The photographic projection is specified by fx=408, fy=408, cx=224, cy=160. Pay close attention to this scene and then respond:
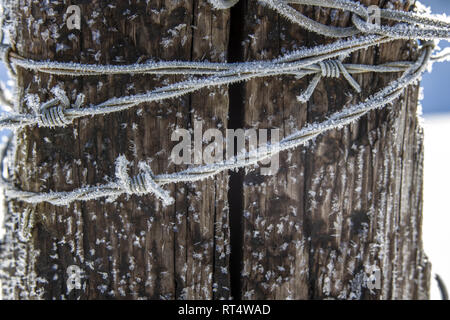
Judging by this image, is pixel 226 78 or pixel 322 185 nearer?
pixel 226 78

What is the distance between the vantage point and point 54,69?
1223 millimetres

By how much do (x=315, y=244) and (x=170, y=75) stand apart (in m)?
0.72

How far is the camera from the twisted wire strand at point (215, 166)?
120 cm

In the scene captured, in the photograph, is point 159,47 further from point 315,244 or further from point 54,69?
point 315,244

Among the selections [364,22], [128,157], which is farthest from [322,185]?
[128,157]

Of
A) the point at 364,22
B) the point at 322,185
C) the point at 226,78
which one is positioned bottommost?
the point at 322,185

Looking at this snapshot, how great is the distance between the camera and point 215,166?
1.21m

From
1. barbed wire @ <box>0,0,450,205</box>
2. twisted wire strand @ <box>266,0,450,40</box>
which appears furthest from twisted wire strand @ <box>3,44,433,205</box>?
twisted wire strand @ <box>266,0,450,40</box>

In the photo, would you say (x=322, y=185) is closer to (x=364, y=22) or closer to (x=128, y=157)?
(x=364, y=22)

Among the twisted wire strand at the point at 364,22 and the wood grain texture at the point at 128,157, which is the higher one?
the twisted wire strand at the point at 364,22

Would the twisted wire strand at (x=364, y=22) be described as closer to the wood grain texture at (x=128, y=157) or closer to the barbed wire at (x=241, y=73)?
the barbed wire at (x=241, y=73)

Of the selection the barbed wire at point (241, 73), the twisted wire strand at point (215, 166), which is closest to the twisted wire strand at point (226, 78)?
the barbed wire at point (241, 73)

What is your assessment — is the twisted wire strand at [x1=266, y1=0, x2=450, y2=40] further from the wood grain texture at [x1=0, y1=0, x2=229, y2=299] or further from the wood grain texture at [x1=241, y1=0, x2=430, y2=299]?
the wood grain texture at [x1=0, y1=0, x2=229, y2=299]

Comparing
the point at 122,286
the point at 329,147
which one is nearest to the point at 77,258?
the point at 122,286
